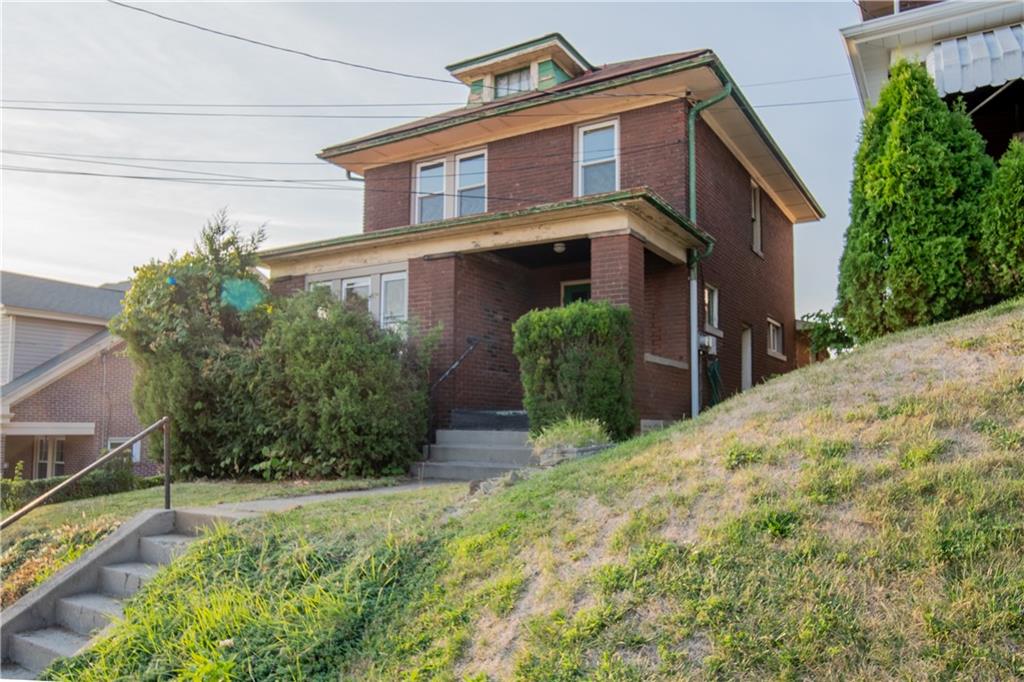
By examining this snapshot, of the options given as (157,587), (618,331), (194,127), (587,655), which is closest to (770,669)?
(587,655)

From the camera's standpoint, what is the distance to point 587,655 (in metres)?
3.38

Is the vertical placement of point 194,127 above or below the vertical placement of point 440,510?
above

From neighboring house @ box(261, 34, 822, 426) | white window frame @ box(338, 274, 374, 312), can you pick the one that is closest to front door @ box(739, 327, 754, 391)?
neighboring house @ box(261, 34, 822, 426)

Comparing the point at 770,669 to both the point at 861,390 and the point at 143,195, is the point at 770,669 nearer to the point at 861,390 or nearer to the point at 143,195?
the point at 861,390

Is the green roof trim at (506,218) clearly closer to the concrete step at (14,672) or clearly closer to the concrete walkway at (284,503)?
the concrete walkway at (284,503)

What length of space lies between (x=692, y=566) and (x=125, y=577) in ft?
14.8

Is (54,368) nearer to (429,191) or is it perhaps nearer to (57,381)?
(57,381)

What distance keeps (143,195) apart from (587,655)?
13956 mm

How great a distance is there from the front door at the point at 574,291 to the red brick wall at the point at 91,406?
595 inches

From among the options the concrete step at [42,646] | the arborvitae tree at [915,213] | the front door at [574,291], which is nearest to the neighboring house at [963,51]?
the arborvitae tree at [915,213]

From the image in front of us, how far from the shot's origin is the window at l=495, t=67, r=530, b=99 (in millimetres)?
15617

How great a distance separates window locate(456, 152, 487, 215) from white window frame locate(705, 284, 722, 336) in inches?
182

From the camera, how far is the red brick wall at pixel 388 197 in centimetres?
1588

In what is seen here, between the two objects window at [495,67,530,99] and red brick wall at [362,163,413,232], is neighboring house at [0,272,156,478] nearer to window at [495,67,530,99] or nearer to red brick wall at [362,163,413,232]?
red brick wall at [362,163,413,232]
